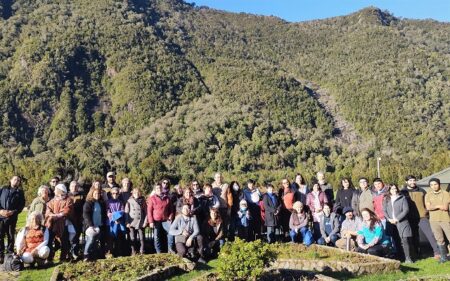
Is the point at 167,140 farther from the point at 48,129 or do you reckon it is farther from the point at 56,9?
the point at 56,9

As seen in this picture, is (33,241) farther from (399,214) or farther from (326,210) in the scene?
(399,214)

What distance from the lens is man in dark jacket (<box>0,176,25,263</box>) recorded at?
1112cm

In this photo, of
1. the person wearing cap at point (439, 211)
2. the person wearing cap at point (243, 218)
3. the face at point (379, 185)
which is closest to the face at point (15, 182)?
the person wearing cap at point (243, 218)

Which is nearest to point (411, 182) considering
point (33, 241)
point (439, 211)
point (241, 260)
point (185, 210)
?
point (439, 211)

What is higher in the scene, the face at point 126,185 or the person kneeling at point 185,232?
the face at point 126,185

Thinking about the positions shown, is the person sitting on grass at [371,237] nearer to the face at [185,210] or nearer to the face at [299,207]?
the face at [299,207]

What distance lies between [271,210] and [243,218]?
794 millimetres

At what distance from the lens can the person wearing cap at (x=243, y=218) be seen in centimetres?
1332

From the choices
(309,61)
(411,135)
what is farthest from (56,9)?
(411,135)

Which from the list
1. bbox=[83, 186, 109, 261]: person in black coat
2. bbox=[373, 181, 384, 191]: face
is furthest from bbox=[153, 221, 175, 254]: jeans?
bbox=[373, 181, 384, 191]: face

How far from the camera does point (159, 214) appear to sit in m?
11.9

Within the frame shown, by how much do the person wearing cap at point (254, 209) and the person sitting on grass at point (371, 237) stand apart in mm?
3239

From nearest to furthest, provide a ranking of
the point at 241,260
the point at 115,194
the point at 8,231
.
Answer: the point at 241,260, the point at 8,231, the point at 115,194

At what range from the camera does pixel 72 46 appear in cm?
13138
